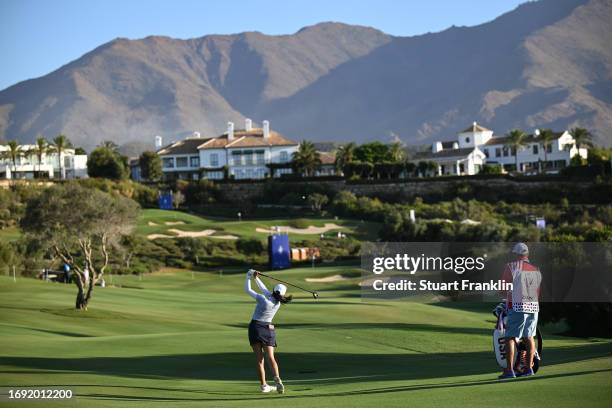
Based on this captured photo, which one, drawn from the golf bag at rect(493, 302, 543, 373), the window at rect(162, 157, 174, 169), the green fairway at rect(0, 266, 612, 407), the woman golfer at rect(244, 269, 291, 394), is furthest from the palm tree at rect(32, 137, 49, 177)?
the golf bag at rect(493, 302, 543, 373)

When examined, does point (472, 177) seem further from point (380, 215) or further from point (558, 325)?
point (558, 325)

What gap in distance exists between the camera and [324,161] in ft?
473

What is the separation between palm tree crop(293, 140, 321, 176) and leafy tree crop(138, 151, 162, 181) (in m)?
18.4

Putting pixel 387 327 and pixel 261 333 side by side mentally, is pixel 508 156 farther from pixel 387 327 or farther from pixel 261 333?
pixel 261 333

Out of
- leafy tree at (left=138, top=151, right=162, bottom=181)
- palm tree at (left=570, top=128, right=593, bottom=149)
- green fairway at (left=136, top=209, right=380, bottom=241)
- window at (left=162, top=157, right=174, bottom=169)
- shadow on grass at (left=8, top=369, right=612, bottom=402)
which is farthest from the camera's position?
window at (left=162, top=157, right=174, bottom=169)

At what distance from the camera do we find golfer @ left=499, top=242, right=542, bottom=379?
51.2 feet

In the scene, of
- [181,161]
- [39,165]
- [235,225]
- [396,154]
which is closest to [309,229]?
[235,225]

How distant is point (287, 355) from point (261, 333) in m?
7.16

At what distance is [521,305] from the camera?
15633 millimetres

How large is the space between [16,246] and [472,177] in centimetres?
5783

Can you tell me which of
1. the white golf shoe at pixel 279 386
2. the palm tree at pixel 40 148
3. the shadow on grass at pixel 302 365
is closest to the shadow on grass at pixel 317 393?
the white golf shoe at pixel 279 386

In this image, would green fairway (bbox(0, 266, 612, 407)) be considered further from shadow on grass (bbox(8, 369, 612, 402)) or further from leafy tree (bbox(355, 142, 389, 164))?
leafy tree (bbox(355, 142, 389, 164))

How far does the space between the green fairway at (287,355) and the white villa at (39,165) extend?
96.6m

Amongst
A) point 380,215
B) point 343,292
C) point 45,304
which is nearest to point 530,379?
point 45,304
